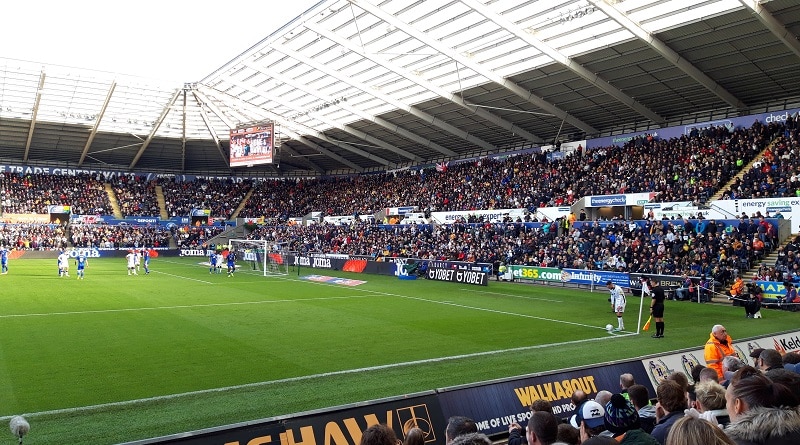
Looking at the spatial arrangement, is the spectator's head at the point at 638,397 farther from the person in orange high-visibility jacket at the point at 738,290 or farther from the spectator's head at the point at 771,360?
the person in orange high-visibility jacket at the point at 738,290

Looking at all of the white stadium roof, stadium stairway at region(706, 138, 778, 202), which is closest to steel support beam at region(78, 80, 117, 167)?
the white stadium roof

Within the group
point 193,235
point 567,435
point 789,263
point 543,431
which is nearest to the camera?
point 543,431

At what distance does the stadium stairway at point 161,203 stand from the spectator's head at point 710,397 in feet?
242

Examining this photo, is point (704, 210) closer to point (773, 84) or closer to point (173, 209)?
point (773, 84)

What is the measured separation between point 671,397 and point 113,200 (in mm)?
74841

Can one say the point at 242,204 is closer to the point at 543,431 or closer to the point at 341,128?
the point at 341,128

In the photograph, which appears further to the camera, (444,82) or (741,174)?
(444,82)

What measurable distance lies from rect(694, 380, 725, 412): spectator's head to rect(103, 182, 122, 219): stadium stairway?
238 feet

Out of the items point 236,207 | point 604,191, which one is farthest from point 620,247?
point 236,207

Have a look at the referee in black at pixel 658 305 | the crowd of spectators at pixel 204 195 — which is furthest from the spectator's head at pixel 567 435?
the crowd of spectators at pixel 204 195

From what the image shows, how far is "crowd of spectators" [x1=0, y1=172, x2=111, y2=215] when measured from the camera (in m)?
63.0

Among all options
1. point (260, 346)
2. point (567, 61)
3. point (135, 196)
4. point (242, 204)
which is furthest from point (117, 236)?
point (260, 346)

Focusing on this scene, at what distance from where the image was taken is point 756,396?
3758mm

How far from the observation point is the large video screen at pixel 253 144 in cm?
4262
